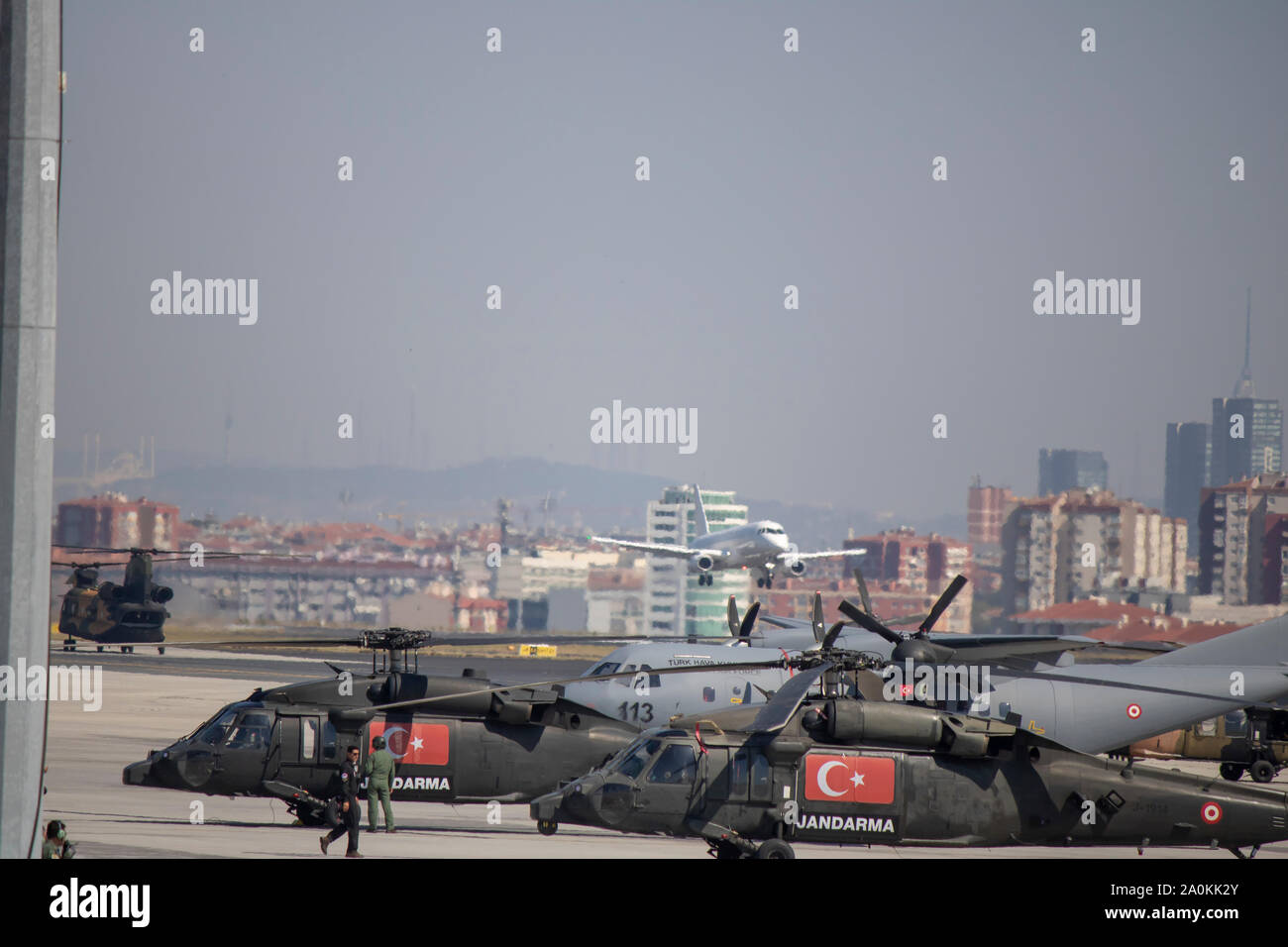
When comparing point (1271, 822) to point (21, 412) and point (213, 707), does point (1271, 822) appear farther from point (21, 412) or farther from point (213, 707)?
point (213, 707)

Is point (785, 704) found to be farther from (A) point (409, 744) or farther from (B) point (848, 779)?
(A) point (409, 744)

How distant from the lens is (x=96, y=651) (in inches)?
2985

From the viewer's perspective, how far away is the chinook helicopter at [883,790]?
17.6m

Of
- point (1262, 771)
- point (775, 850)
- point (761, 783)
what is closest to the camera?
point (775, 850)

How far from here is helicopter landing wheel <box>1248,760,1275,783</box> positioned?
109ft

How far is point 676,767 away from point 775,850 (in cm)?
174

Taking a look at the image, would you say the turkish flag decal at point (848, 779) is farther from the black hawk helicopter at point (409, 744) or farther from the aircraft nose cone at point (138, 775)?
the aircraft nose cone at point (138, 775)

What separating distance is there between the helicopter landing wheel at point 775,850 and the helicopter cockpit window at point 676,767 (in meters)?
1.29

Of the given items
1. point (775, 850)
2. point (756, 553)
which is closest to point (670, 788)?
point (775, 850)

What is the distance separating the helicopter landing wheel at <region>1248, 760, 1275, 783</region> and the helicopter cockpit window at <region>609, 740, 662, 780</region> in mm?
22409

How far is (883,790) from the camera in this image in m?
17.8
